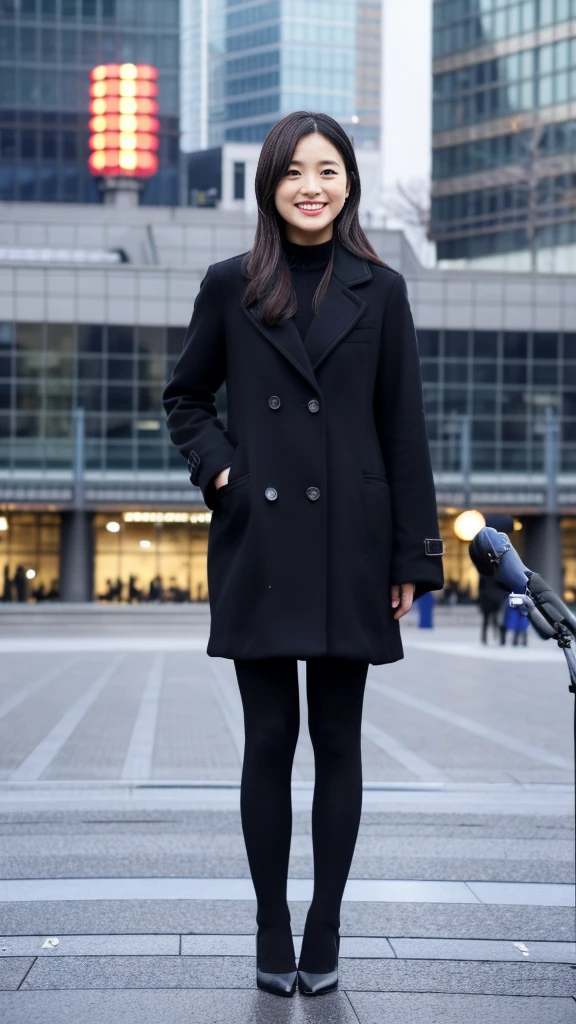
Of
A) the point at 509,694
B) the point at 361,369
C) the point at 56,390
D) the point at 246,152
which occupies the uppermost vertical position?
the point at 246,152

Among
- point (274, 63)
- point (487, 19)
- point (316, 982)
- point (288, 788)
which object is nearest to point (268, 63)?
point (274, 63)

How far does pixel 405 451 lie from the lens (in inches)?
155

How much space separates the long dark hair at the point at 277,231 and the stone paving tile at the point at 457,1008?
5.18ft

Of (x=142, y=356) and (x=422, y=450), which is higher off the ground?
(x=142, y=356)

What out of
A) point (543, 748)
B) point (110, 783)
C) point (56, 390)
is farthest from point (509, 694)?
point (56, 390)

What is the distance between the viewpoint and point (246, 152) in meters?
94.1

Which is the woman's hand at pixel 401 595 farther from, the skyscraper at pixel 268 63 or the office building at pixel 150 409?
the skyscraper at pixel 268 63

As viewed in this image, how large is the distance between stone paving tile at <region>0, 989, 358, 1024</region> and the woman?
0.32 ft

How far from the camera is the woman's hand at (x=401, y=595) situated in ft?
12.8

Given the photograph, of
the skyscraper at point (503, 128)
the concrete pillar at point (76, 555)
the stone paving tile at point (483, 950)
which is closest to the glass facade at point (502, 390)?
the concrete pillar at point (76, 555)

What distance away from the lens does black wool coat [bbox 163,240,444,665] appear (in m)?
3.82

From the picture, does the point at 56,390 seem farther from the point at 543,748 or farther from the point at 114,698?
the point at 543,748

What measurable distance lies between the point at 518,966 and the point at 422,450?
4.34 ft

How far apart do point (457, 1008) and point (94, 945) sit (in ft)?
3.50
